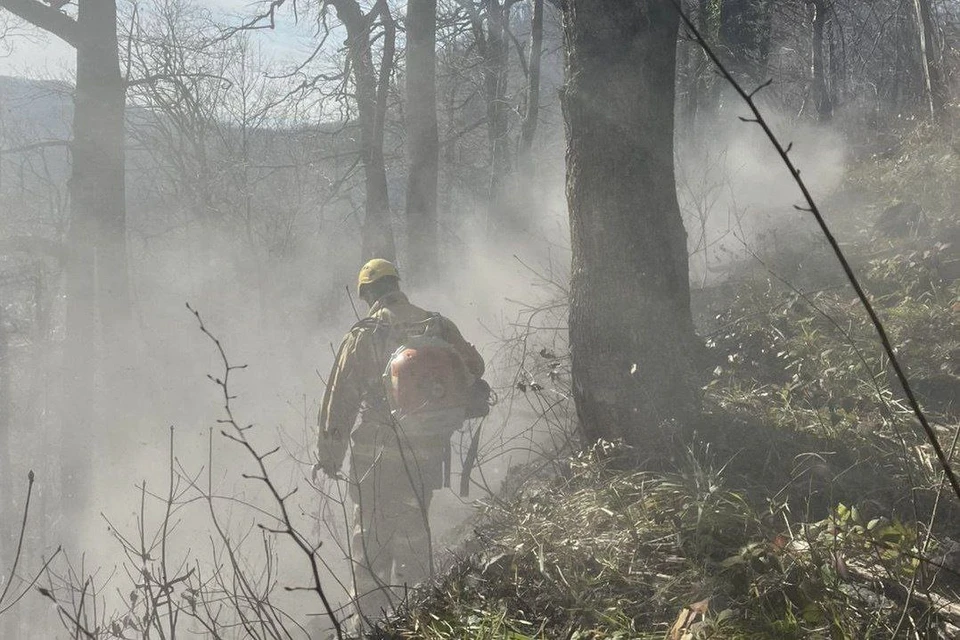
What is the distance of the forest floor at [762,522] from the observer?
2402mm

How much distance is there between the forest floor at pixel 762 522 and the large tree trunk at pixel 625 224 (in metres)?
0.29

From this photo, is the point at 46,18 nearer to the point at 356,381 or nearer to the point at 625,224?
the point at 356,381

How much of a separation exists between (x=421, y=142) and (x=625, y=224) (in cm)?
718

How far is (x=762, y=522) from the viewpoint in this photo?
2945 millimetres

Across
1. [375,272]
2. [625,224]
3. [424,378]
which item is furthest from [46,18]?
[625,224]

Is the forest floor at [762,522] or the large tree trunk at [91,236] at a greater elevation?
the large tree trunk at [91,236]

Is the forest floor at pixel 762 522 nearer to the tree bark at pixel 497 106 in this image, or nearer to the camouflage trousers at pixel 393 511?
the camouflage trousers at pixel 393 511

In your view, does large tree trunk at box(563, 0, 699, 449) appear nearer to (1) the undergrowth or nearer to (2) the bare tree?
(1) the undergrowth

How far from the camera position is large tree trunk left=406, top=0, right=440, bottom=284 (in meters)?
10.5

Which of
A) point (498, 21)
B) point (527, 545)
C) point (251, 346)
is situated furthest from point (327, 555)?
point (498, 21)

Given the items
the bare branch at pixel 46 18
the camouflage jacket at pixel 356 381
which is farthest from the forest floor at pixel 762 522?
the bare branch at pixel 46 18

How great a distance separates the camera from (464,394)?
16.1 feet

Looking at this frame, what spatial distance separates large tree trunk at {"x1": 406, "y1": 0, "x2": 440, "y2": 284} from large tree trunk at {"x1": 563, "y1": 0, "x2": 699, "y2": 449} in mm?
6680

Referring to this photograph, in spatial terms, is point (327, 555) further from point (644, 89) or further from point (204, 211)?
point (204, 211)
